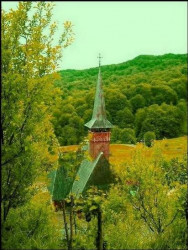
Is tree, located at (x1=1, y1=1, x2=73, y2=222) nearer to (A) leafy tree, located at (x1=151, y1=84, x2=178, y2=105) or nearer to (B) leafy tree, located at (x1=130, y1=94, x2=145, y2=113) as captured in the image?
(B) leafy tree, located at (x1=130, y1=94, x2=145, y2=113)

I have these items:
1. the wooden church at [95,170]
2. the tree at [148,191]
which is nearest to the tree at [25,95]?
the tree at [148,191]

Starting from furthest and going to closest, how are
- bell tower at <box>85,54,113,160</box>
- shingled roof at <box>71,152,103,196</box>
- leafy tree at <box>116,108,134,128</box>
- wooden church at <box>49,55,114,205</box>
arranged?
leafy tree at <box>116,108,134,128</box>, bell tower at <box>85,54,113,160</box>, wooden church at <box>49,55,114,205</box>, shingled roof at <box>71,152,103,196</box>

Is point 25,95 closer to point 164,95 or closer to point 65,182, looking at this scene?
point 65,182

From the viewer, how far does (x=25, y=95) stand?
27.7ft

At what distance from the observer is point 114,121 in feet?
270

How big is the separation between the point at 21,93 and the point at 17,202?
2.75 metres

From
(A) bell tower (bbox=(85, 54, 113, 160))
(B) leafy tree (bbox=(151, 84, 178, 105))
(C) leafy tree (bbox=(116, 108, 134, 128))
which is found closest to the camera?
(A) bell tower (bbox=(85, 54, 113, 160))

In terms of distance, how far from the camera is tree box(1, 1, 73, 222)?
325 inches

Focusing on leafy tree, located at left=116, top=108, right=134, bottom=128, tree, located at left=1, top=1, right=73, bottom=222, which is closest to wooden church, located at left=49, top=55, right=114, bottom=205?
tree, located at left=1, top=1, right=73, bottom=222

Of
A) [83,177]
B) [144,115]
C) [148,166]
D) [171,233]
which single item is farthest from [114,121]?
[171,233]

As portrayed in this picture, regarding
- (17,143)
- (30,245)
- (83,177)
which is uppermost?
(17,143)

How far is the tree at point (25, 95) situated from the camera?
8.26 m

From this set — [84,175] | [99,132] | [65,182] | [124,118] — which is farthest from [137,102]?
[65,182]

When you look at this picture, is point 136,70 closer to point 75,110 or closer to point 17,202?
point 75,110
